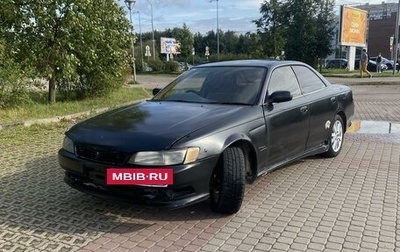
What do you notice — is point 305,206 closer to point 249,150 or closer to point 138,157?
point 249,150

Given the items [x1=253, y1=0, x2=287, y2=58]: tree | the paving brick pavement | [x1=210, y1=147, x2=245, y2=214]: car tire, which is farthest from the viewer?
[x1=253, y1=0, x2=287, y2=58]: tree

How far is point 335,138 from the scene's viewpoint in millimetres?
6391

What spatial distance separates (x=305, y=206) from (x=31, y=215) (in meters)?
2.74

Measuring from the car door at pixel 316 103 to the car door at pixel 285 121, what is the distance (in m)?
0.16

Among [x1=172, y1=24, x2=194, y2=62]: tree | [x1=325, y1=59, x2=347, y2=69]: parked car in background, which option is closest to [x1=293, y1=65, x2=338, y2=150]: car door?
[x1=325, y1=59, x2=347, y2=69]: parked car in background

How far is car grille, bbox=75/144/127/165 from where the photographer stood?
3.77m

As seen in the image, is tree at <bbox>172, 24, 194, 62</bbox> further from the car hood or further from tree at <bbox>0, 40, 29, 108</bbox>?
the car hood

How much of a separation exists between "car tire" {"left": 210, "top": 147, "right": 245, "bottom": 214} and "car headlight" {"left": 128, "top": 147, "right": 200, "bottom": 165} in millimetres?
436

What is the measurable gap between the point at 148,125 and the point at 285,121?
5.53ft

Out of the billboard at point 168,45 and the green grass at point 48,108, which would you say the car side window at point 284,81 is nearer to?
the green grass at point 48,108

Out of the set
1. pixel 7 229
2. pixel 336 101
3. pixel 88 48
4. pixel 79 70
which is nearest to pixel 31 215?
pixel 7 229

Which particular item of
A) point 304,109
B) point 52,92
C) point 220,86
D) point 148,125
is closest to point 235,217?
point 148,125

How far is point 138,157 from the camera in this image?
12.2 feet

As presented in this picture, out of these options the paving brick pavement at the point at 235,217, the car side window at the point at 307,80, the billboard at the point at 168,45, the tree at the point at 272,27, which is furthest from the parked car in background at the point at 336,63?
the paving brick pavement at the point at 235,217
